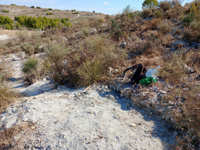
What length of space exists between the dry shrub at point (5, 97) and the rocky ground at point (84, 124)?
0.79 feet

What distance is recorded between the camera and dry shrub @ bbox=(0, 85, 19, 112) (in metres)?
3.36

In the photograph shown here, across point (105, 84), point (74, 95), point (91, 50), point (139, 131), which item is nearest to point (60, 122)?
point (74, 95)

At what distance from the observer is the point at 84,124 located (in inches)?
101

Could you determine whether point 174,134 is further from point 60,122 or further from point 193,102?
point 60,122

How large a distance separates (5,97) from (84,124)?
7.55 feet

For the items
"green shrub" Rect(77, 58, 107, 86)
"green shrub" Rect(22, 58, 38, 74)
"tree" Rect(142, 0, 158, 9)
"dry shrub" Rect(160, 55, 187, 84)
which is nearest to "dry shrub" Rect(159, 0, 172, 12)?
"tree" Rect(142, 0, 158, 9)

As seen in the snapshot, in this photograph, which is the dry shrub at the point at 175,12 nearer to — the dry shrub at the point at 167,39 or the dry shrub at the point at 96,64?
the dry shrub at the point at 167,39

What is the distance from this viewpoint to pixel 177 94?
290 centimetres

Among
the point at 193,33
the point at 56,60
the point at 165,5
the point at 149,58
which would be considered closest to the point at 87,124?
the point at 56,60

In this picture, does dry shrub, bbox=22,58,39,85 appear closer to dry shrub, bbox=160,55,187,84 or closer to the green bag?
the green bag

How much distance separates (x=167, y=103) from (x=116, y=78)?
1610 mm

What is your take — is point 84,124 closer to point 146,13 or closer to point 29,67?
point 29,67

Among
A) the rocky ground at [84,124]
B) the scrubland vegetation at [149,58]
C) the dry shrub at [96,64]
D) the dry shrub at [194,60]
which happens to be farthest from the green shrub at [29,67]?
the dry shrub at [194,60]

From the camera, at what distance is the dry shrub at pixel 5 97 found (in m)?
3.36
